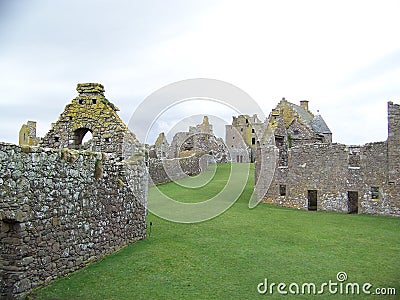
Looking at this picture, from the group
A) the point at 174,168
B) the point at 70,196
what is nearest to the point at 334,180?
the point at 174,168

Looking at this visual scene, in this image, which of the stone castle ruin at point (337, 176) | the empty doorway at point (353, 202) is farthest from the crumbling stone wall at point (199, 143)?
the empty doorway at point (353, 202)

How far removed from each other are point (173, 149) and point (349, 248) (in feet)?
102

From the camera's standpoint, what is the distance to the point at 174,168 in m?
29.6

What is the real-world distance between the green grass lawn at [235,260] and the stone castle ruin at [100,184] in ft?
1.91

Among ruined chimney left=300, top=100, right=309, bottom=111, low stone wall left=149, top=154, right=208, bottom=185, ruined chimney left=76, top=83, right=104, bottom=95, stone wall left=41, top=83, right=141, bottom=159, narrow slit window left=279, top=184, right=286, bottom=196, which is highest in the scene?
ruined chimney left=300, top=100, right=309, bottom=111

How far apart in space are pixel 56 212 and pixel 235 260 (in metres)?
4.42

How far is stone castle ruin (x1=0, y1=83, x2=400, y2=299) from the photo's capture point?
7.07 meters

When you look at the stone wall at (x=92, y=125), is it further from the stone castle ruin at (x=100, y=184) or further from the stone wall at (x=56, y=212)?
the stone wall at (x=56, y=212)

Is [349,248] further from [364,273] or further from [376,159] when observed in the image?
[376,159]

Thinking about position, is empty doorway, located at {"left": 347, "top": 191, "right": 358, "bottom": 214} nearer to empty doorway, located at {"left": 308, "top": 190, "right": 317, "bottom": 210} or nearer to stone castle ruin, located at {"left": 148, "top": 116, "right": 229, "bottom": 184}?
empty doorway, located at {"left": 308, "top": 190, "right": 317, "bottom": 210}

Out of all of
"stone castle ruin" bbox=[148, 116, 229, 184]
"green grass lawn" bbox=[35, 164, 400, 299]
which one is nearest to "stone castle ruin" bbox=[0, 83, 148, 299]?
"green grass lawn" bbox=[35, 164, 400, 299]

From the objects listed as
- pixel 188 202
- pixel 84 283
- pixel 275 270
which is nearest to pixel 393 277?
pixel 275 270

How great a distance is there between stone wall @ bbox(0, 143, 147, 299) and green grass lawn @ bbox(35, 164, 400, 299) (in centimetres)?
43

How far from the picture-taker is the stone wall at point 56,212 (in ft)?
22.9
